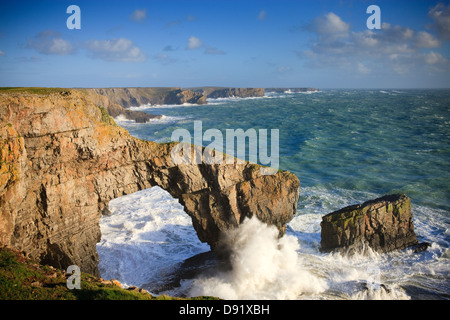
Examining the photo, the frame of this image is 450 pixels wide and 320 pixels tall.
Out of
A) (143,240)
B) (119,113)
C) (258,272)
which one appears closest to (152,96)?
(119,113)

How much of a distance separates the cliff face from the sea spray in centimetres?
86

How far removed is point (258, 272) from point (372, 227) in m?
9.07

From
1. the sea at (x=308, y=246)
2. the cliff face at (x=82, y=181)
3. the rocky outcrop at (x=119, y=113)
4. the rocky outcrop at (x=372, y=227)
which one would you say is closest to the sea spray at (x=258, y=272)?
the sea at (x=308, y=246)

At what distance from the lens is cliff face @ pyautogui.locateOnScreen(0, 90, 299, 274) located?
43.1 feet

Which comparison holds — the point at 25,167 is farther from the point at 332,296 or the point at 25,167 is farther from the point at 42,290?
the point at 332,296

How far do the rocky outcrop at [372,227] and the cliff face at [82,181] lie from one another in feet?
14.1

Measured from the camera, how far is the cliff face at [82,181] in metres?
13.1

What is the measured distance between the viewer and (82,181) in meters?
15.5

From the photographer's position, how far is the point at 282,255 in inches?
704

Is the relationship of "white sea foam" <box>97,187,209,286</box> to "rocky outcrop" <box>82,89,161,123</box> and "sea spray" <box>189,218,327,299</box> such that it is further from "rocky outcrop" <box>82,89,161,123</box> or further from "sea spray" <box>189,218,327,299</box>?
"rocky outcrop" <box>82,89,161,123</box>

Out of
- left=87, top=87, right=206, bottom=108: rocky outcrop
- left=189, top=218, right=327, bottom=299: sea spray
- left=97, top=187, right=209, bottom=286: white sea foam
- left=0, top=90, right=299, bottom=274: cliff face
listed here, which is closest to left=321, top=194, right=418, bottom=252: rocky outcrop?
left=189, top=218, right=327, bottom=299: sea spray

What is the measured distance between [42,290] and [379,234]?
1966 cm
